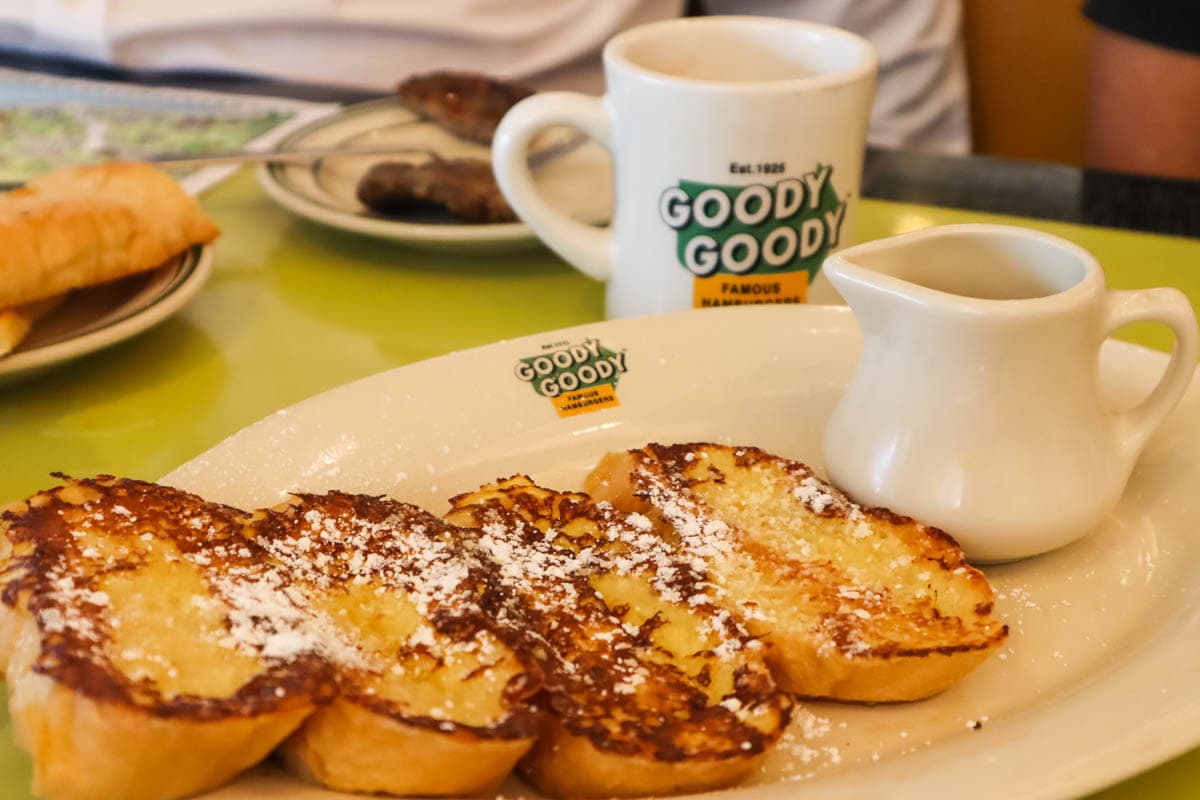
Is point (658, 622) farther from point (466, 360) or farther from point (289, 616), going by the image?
point (466, 360)

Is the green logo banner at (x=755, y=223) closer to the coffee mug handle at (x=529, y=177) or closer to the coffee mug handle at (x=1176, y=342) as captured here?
the coffee mug handle at (x=529, y=177)

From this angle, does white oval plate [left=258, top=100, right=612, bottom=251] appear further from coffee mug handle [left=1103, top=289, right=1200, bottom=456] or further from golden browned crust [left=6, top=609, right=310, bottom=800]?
golden browned crust [left=6, top=609, right=310, bottom=800]

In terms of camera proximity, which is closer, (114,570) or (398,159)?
(114,570)

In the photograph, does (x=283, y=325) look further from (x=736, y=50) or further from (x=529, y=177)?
(x=736, y=50)

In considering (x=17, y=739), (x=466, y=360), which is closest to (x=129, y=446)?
(x=466, y=360)

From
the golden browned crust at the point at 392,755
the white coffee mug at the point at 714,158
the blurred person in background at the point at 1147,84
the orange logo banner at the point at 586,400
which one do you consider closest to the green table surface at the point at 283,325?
the white coffee mug at the point at 714,158

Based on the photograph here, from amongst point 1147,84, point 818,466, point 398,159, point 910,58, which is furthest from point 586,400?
point 1147,84
